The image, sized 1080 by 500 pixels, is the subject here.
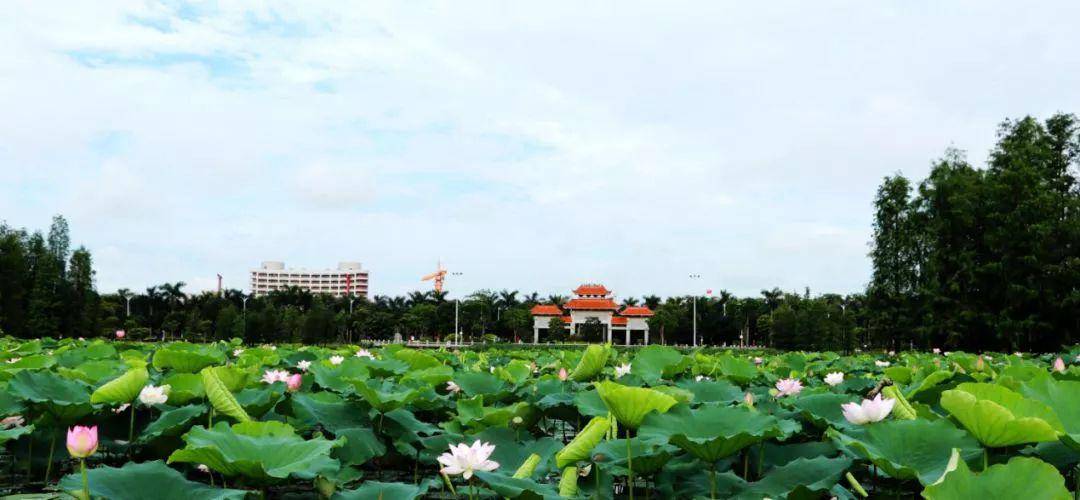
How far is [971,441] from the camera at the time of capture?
173cm

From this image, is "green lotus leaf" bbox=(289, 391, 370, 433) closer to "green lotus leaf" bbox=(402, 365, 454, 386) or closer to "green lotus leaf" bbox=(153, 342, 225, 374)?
"green lotus leaf" bbox=(402, 365, 454, 386)

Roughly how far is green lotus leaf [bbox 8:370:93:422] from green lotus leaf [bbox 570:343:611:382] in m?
1.84

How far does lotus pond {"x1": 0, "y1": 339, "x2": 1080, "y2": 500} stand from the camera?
1.64m

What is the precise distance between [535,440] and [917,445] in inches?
45.1

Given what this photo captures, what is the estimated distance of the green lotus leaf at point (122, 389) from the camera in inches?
93.6

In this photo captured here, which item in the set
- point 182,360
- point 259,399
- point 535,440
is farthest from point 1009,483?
point 182,360

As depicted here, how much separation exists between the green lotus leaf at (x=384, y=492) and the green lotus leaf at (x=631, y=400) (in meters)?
0.50

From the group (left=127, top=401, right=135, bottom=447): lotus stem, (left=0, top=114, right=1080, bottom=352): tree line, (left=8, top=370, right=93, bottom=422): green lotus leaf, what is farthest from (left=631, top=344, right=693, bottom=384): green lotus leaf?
(left=0, top=114, right=1080, bottom=352): tree line

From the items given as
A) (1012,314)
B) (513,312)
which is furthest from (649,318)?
(1012,314)

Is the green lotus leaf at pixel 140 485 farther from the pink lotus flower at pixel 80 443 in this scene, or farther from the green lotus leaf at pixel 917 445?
the green lotus leaf at pixel 917 445

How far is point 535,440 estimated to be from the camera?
243cm

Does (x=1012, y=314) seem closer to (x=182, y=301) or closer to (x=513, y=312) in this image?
(x=513, y=312)

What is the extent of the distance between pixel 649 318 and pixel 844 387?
219ft

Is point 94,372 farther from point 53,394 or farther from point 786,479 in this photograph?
point 786,479
